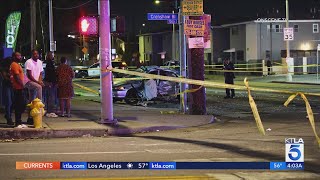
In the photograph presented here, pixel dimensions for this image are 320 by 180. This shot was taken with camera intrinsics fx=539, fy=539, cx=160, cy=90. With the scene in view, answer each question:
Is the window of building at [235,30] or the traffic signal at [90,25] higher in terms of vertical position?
the window of building at [235,30]

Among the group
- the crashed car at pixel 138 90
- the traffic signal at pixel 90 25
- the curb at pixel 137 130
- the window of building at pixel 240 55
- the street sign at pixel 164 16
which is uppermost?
the street sign at pixel 164 16

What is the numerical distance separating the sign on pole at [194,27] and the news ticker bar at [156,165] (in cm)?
777

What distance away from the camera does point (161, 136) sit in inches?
492

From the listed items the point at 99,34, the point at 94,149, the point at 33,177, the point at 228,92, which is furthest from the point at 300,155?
the point at 228,92

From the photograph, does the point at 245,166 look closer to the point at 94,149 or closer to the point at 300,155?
the point at 300,155

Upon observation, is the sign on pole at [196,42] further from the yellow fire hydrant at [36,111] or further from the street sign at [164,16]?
the yellow fire hydrant at [36,111]

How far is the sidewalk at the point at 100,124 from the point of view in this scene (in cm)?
1252

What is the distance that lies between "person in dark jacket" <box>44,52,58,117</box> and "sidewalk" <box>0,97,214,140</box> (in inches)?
28.4

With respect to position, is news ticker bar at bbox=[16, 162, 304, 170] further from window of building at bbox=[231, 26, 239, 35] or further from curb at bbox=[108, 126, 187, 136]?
window of building at bbox=[231, 26, 239, 35]

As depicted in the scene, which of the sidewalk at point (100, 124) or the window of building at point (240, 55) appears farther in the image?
the window of building at point (240, 55)

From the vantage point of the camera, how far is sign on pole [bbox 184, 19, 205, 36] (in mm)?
15680

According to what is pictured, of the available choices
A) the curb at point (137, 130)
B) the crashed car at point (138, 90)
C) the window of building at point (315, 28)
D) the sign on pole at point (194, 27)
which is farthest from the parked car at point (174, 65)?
the curb at point (137, 130)

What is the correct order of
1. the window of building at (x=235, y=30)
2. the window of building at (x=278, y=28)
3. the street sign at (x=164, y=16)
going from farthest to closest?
the window of building at (x=235, y=30) < the window of building at (x=278, y=28) < the street sign at (x=164, y=16)

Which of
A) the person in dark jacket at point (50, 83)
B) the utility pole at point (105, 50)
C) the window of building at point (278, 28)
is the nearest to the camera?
the utility pole at point (105, 50)
